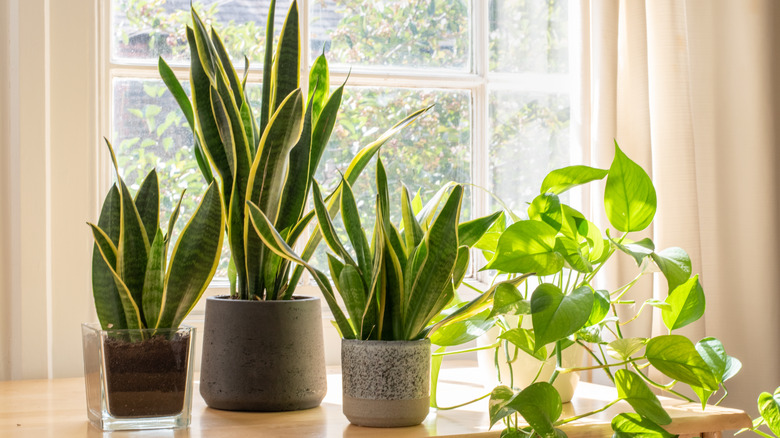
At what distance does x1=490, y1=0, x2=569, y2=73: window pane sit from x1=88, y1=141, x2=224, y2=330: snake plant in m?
0.88

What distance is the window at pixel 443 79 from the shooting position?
4.94ft

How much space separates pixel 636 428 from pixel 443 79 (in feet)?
3.01

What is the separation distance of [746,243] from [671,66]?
343 millimetres

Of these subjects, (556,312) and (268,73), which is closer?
(556,312)

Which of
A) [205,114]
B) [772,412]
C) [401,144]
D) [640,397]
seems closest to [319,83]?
[205,114]

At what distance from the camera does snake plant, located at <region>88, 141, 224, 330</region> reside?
89cm

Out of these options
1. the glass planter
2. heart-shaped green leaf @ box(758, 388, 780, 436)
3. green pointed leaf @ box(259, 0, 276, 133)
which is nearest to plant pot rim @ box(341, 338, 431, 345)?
the glass planter

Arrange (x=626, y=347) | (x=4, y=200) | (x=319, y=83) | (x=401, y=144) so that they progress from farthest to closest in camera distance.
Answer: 1. (x=401, y=144)
2. (x=4, y=200)
3. (x=319, y=83)
4. (x=626, y=347)

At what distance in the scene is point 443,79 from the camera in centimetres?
156

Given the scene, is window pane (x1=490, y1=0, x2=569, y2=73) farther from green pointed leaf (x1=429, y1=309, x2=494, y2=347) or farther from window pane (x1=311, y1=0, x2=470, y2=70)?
green pointed leaf (x1=429, y1=309, x2=494, y2=347)

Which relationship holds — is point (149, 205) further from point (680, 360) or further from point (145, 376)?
point (680, 360)

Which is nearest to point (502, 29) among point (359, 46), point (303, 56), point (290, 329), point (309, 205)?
point (359, 46)

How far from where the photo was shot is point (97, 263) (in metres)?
0.92

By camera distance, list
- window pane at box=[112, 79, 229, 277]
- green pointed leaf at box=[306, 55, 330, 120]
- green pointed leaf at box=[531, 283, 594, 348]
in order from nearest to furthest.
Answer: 1. green pointed leaf at box=[531, 283, 594, 348]
2. green pointed leaf at box=[306, 55, 330, 120]
3. window pane at box=[112, 79, 229, 277]
